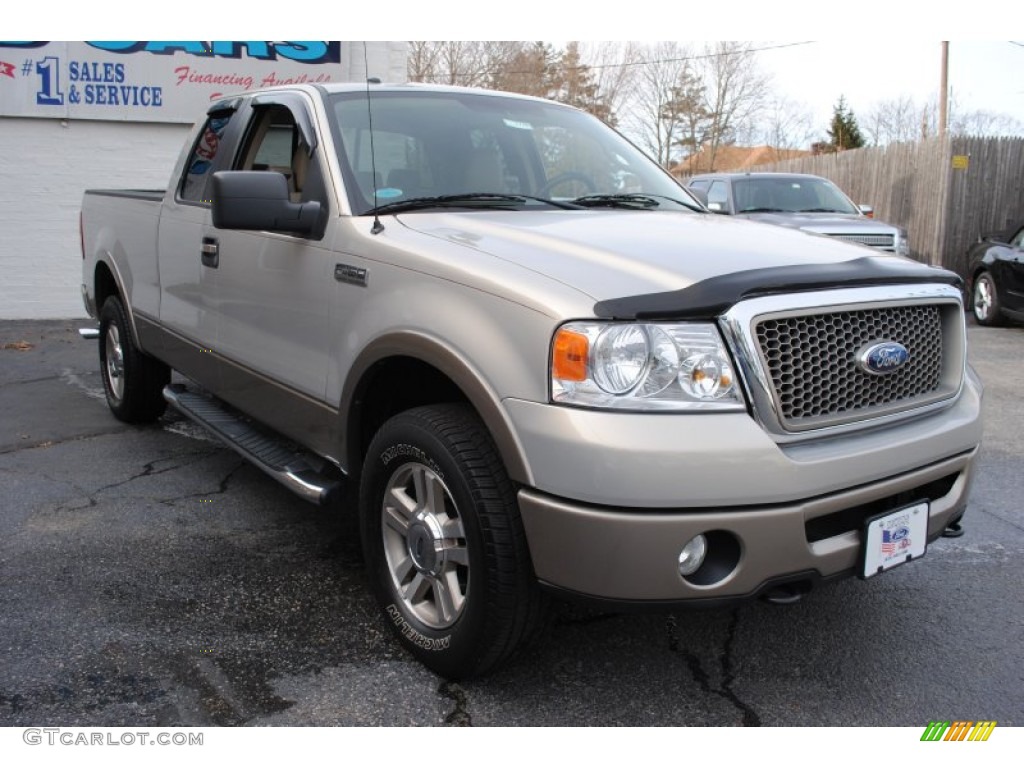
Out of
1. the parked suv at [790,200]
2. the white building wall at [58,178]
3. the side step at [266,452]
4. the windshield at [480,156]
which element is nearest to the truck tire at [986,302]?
the parked suv at [790,200]

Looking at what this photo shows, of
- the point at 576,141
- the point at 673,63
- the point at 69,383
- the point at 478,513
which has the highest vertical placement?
the point at 673,63

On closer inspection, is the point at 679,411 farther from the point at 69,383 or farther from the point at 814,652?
the point at 69,383

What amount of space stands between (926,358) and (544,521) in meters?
1.39

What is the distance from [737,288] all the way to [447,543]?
1133 millimetres

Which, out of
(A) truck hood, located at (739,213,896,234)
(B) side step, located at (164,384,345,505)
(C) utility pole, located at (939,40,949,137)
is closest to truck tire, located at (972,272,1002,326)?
(A) truck hood, located at (739,213,896,234)

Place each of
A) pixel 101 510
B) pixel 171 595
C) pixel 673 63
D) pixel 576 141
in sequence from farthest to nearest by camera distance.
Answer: pixel 673 63 → pixel 101 510 → pixel 576 141 → pixel 171 595

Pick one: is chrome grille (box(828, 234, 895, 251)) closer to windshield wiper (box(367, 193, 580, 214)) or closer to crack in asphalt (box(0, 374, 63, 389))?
windshield wiper (box(367, 193, 580, 214))

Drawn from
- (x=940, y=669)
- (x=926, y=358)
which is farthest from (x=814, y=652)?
(x=926, y=358)

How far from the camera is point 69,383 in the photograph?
766cm

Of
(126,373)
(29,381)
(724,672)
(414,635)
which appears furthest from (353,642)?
(29,381)

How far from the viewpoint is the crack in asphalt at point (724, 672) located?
276cm

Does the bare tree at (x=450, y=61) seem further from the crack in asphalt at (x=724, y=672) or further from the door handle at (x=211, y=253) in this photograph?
the crack in asphalt at (x=724, y=672)

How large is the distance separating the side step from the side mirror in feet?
3.11

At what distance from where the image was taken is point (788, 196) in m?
11.6
